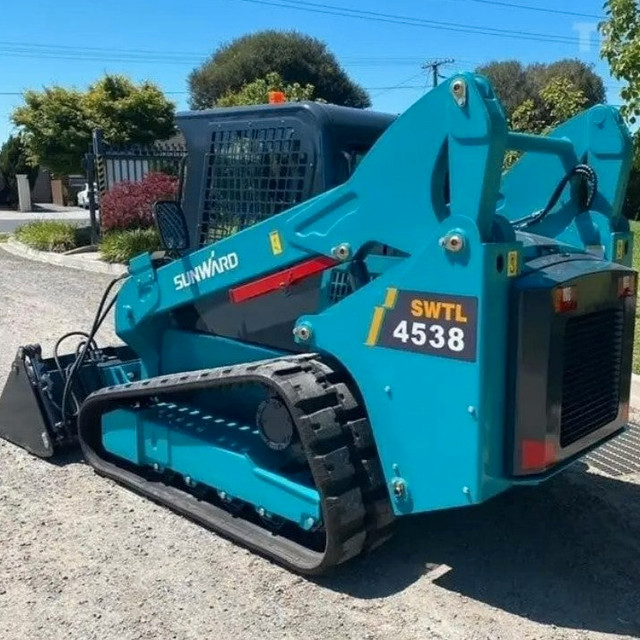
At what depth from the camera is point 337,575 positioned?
3383 mm

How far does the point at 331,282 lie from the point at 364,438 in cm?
76

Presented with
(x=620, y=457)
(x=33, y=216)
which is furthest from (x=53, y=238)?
(x=33, y=216)

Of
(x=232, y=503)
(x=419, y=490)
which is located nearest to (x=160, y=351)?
Result: (x=232, y=503)

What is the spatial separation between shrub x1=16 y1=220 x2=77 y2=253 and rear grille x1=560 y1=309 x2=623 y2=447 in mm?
13121

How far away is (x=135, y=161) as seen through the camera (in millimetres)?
15164

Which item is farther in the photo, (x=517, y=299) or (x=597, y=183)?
(x=597, y=183)

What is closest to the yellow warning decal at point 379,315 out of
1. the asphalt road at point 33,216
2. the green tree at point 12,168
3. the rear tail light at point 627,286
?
the rear tail light at point 627,286

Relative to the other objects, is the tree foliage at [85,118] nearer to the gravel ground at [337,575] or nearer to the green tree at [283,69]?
the gravel ground at [337,575]

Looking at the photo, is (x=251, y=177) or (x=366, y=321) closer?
(x=366, y=321)

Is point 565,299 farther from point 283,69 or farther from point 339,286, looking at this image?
point 283,69

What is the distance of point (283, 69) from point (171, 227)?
4118 centimetres

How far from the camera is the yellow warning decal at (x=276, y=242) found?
3.45 m

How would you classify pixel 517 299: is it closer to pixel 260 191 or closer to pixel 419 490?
pixel 419 490

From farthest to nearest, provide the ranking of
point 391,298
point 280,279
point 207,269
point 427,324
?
point 207,269, point 280,279, point 391,298, point 427,324
